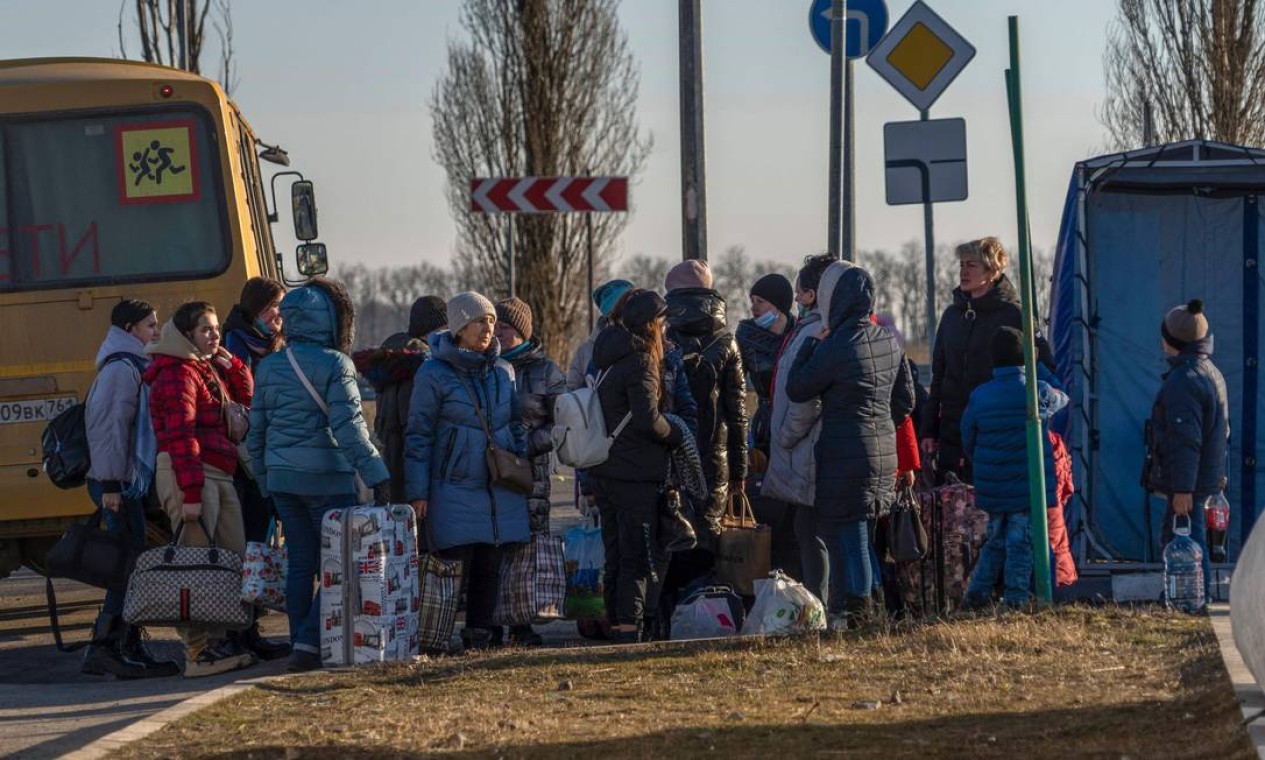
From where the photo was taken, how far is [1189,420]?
10.6m

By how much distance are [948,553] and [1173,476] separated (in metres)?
1.24

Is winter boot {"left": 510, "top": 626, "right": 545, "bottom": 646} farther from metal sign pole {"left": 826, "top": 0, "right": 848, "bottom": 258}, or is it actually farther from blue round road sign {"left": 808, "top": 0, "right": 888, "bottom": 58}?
blue round road sign {"left": 808, "top": 0, "right": 888, "bottom": 58}

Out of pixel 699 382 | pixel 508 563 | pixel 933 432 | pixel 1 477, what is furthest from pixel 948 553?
pixel 1 477

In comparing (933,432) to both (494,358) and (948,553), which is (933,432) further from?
(494,358)

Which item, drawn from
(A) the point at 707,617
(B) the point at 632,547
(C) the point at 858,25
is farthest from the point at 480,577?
(C) the point at 858,25

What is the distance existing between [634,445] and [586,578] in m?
0.93

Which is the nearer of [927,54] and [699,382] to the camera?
[699,382]

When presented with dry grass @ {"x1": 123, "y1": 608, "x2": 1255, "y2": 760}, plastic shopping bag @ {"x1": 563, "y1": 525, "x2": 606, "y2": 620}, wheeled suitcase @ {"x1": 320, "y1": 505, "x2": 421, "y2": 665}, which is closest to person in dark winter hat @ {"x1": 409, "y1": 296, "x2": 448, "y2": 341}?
plastic shopping bag @ {"x1": 563, "y1": 525, "x2": 606, "y2": 620}

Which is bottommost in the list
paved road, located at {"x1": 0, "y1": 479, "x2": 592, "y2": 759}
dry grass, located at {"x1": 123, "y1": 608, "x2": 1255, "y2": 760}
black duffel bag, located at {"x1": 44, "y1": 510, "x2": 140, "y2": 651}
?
paved road, located at {"x1": 0, "y1": 479, "x2": 592, "y2": 759}

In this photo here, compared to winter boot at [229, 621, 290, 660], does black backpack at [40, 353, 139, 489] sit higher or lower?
higher

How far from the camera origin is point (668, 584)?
10.7 metres

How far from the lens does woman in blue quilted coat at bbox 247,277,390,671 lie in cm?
947

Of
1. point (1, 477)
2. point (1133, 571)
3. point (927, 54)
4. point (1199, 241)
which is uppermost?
point (927, 54)

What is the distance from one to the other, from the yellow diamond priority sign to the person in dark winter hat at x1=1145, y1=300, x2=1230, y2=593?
2.62m
